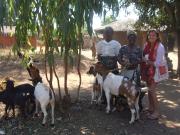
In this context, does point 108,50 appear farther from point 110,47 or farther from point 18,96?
point 18,96

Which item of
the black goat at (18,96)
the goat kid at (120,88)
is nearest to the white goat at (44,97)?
the black goat at (18,96)

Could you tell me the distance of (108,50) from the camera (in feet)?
27.6

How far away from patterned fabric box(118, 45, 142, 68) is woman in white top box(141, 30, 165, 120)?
0.70 feet

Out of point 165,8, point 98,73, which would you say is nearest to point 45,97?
point 98,73

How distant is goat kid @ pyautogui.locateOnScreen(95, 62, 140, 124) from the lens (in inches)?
311

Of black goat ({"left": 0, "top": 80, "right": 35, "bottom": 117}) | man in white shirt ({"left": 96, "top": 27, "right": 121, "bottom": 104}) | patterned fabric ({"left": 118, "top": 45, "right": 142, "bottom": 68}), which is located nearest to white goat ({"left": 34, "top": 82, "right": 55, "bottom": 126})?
black goat ({"left": 0, "top": 80, "right": 35, "bottom": 117})

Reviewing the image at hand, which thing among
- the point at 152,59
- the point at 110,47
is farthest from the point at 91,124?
the point at 152,59

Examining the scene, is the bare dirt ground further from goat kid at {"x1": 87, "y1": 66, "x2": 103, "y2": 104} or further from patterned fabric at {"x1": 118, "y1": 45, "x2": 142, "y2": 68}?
patterned fabric at {"x1": 118, "y1": 45, "x2": 142, "y2": 68}

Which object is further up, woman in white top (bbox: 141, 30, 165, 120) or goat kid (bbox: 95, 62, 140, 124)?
woman in white top (bbox: 141, 30, 165, 120)

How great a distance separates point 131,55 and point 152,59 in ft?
1.62

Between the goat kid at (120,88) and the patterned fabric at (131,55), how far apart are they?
1.27ft

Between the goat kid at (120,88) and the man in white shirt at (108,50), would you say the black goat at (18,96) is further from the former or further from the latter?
the man in white shirt at (108,50)

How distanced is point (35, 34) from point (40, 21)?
73cm

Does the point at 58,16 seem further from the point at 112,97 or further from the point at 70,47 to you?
the point at 112,97
